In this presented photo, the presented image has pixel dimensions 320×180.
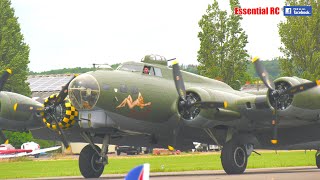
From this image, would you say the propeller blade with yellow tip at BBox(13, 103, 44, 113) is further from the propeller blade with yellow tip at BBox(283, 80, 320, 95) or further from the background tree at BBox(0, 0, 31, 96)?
the background tree at BBox(0, 0, 31, 96)

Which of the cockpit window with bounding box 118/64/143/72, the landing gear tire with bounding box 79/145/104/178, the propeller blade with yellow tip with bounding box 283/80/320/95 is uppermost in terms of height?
the cockpit window with bounding box 118/64/143/72

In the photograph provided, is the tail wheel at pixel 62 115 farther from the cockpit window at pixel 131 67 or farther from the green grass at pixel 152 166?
the green grass at pixel 152 166

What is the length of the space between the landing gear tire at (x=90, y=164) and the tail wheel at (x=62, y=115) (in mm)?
2622

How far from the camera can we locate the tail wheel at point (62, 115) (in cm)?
3303

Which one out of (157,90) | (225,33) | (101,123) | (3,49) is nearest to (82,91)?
(101,123)

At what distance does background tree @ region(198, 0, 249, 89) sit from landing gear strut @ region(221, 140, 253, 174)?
33954mm

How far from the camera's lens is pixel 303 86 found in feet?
104

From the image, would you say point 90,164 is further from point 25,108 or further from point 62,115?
point 25,108

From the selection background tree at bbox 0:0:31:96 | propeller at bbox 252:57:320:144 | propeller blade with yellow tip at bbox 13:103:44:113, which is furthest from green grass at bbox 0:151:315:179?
background tree at bbox 0:0:31:96

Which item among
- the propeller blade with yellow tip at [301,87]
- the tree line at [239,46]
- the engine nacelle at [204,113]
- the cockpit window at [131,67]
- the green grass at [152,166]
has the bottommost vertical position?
the green grass at [152,166]

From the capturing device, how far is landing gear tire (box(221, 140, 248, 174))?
111ft

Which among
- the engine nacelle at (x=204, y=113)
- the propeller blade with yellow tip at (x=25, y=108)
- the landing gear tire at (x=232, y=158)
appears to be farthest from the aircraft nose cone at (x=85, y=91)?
the landing gear tire at (x=232, y=158)

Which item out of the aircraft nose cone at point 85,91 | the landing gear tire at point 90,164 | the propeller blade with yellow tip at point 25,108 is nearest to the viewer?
the aircraft nose cone at point 85,91

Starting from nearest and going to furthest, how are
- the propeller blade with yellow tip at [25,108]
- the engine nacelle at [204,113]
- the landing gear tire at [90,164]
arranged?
the engine nacelle at [204,113] → the propeller blade with yellow tip at [25,108] → the landing gear tire at [90,164]
